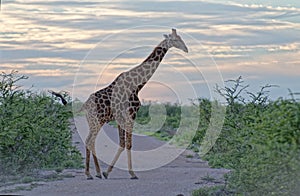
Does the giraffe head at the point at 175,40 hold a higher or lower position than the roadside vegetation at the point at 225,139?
higher

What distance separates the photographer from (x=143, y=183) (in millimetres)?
15844

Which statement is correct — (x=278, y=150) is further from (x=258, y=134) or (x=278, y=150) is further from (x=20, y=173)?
(x=20, y=173)

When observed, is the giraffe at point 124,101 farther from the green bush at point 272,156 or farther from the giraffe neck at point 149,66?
the green bush at point 272,156

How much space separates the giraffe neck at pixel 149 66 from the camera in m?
16.7

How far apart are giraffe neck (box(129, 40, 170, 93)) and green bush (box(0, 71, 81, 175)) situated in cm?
310

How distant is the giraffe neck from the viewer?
656 inches

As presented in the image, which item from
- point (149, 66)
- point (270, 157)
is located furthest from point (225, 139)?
point (270, 157)

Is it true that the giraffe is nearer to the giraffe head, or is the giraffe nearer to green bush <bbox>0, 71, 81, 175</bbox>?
the giraffe head

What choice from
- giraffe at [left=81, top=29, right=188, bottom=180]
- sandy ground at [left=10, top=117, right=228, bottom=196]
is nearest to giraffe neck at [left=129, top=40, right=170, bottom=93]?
giraffe at [left=81, top=29, right=188, bottom=180]

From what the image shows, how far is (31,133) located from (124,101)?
294 centimetres

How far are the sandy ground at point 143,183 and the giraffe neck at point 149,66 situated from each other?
190cm

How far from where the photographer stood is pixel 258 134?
12586mm

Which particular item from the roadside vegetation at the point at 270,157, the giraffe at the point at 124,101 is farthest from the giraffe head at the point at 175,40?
the roadside vegetation at the point at 270,157

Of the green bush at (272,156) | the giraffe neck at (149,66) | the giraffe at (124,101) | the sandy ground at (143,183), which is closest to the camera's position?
the green bush at (272,156)
